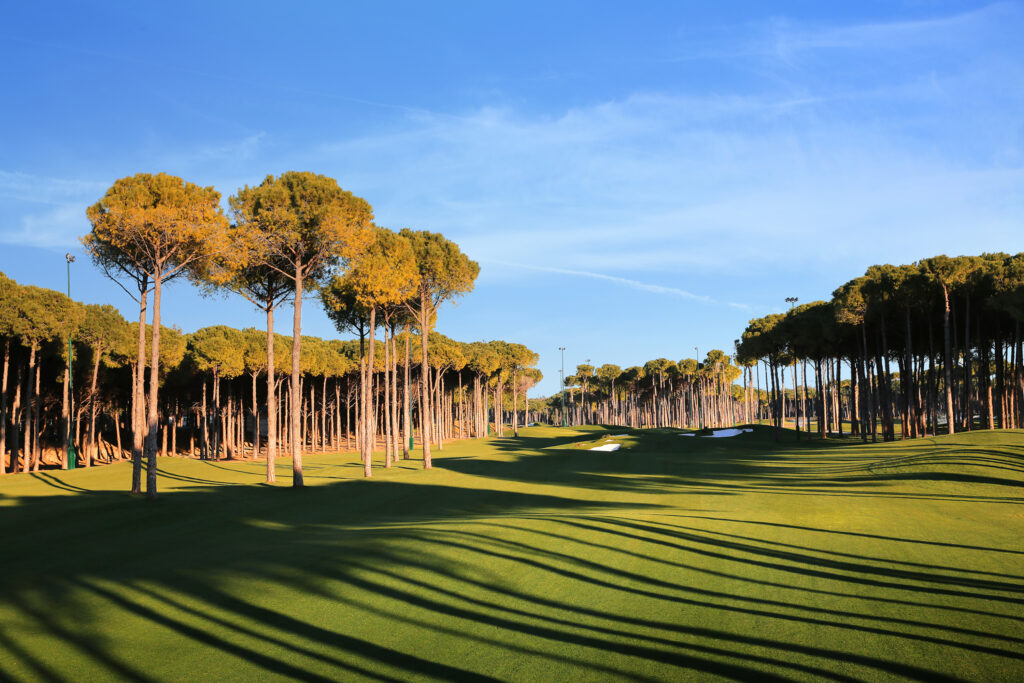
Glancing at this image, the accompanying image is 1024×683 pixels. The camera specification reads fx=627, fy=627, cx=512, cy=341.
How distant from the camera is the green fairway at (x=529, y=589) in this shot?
620 centimetres

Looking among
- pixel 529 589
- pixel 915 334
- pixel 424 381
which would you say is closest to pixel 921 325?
pixel 915 334

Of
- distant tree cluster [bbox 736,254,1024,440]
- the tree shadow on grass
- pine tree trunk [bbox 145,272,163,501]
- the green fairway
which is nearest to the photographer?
the green fairway

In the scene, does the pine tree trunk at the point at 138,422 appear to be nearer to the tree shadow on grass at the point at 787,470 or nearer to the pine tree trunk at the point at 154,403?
the pine tree trunk at the point at 154,403

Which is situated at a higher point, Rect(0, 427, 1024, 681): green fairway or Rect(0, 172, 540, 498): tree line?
Rect(0, 172, 540, 498): tree line

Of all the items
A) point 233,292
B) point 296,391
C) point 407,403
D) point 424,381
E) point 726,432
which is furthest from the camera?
point 726,432

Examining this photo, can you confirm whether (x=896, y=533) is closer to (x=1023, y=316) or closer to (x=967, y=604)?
(x=967, y=604)

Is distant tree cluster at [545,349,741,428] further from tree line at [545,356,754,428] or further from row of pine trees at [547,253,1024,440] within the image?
row of pine trees at [547,253,1024,440]

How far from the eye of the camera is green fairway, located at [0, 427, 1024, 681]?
6.20 metres

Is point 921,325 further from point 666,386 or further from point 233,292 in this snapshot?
point 666,386

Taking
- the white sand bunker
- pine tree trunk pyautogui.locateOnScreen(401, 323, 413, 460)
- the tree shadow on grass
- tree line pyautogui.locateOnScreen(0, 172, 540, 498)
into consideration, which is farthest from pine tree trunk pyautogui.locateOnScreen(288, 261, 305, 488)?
the white sand bunker

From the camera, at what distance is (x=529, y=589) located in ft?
28.2

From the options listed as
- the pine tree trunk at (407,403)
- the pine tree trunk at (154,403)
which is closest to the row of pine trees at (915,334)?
the pine tree trunk at (407,403)

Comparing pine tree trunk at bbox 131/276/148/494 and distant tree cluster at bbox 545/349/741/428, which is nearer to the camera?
pine tree trunk at bbox 131/276/148/494

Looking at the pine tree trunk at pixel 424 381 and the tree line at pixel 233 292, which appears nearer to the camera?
the tree line at pixel 233 292
